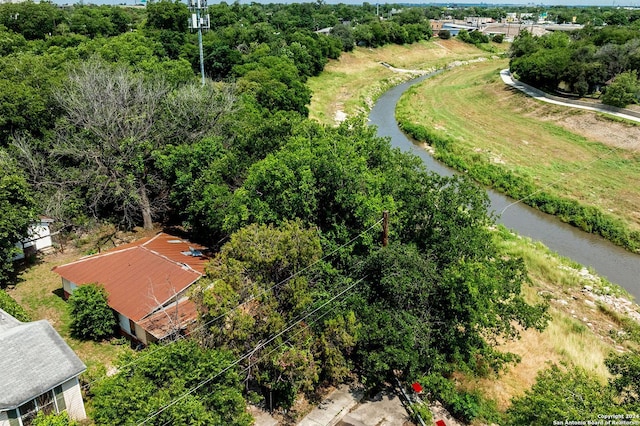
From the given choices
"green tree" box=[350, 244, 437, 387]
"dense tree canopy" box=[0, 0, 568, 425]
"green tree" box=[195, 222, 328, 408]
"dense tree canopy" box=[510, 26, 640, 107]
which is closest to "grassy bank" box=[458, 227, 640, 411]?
"dense tree canopy" box=[0, 0, 568, 425]

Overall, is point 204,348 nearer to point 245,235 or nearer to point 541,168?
point 245,235

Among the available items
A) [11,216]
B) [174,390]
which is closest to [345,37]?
[11,216]

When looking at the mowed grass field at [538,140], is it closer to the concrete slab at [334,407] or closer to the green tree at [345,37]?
the green tree at [345,37]

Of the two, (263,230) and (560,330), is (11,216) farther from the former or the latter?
(560,330)

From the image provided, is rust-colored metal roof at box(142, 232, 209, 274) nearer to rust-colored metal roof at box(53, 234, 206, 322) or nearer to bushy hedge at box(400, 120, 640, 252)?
rust-colored metal roof at box(53, 234, 206, 322)

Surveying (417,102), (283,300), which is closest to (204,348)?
(283,300)
